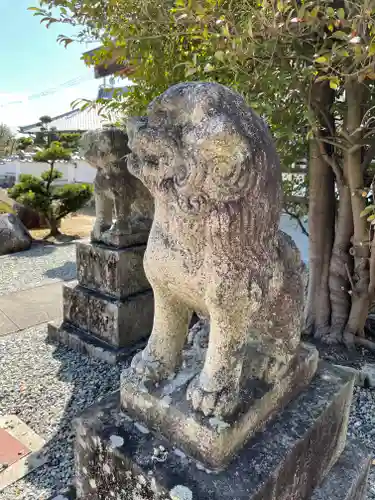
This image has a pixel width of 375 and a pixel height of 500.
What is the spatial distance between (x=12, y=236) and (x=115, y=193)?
4.01 metres

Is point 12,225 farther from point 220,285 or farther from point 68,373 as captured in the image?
point 220,285

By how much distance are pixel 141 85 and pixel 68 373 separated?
7.82 feet

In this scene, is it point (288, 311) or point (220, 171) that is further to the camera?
point (288, 311)

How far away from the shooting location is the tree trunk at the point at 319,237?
9.89 feet

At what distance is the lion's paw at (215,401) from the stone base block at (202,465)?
147mm

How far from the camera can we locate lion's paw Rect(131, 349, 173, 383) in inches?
51.1

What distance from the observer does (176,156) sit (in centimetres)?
100

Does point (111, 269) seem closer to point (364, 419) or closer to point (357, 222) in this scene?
point (357, 222)

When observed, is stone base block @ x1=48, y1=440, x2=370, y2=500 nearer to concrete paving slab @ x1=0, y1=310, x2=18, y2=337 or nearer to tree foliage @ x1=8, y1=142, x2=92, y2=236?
concrete paving slab @ x1=0, y1=310, x2=18, y2=337

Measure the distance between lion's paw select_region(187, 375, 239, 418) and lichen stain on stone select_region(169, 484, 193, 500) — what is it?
0.20 meters

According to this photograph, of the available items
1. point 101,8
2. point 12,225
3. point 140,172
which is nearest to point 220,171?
point 140,172

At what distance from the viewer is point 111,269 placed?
2943 mm

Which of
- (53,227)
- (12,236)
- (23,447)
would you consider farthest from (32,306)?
(53,227)

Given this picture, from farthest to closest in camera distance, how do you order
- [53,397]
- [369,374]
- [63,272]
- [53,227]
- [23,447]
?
[53,227] → [63,272] → [369,374] → [53,397] → [23,447]
